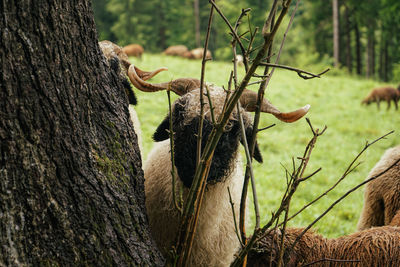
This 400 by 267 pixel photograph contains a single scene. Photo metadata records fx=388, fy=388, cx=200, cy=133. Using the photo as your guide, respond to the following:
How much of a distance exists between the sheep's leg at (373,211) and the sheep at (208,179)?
2.08m

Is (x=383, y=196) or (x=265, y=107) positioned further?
(x=383, y=196)

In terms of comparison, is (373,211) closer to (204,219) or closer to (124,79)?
(204,219)

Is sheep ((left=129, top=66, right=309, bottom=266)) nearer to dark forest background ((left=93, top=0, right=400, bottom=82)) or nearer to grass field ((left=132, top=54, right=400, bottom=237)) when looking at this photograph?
grass field ((left=132, top=54, right=400, bottom=237))

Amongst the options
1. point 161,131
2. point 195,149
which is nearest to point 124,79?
point 161,131

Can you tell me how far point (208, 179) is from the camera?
287cm

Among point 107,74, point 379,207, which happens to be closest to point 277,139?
point 379,207

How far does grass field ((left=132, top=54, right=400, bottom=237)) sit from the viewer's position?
6.28 meters

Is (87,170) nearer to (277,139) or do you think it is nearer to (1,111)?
(1,111)

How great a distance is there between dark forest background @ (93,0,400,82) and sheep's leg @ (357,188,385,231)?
1098 inches

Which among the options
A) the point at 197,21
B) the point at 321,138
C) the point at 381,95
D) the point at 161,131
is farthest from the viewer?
the point at 197,21

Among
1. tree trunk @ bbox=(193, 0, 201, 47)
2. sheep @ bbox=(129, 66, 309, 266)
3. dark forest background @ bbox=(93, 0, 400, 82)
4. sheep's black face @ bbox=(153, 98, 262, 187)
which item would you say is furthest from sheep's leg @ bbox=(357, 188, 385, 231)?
tree trunk @ bbox=(193, 0, 201, 47)

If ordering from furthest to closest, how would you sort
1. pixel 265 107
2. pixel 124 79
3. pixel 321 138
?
pixel 321 138 < pixel 124 79 < pixel 265 107

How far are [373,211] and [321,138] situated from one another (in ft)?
22.7

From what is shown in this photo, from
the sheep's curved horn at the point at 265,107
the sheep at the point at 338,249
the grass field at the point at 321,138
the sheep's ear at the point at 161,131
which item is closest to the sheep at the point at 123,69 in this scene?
the sheep's ear at the point at 161,131
